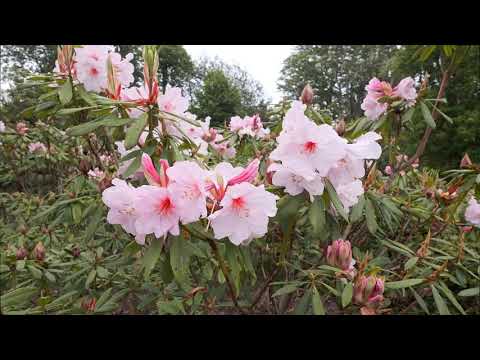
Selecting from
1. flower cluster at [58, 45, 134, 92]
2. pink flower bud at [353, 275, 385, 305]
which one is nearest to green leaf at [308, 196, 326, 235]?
pink flower bud at [353, 275, 385, 305]

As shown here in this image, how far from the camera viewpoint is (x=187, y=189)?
2.52ft

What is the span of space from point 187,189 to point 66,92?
783 millimetres

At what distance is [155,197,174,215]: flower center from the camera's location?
77 cm

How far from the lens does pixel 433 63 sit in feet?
34.8

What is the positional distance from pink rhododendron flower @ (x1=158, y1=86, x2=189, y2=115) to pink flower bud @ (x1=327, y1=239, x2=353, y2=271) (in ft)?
2.37

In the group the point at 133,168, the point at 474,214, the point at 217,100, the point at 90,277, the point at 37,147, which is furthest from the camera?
the point at 217,100

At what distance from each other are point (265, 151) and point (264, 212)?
123 cm

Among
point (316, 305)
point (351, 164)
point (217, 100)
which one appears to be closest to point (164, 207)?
point (351, 164)

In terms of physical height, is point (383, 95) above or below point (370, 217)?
above

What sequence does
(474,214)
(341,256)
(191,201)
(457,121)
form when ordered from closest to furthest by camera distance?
(191,201), (341,256), (474,214), (457,121)

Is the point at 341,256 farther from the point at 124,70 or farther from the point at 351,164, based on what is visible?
the point at 124,70

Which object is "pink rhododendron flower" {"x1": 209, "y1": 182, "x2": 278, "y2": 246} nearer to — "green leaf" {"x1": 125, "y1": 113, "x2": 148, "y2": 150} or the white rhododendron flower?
the white rhododendron flower
